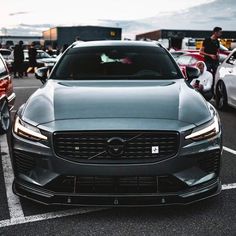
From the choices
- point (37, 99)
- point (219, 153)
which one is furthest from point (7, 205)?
point (219, 153)

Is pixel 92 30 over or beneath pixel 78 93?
beneath

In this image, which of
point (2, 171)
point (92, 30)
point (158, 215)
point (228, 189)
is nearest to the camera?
point (158, 215)

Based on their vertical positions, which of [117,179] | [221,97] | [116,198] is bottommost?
[221,97]

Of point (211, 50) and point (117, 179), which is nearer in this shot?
point (117, 179)

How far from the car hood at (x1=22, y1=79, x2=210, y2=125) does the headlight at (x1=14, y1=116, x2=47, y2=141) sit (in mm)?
56

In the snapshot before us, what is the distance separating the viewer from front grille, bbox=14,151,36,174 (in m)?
3.59

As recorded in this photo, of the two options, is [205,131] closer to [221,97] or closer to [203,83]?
[203,83]

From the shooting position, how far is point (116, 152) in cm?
344

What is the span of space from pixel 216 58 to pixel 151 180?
9.11 metres

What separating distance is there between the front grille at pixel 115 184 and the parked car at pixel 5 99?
146 inches

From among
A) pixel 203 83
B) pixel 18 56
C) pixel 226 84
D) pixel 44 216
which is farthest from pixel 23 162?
pixel 18 56

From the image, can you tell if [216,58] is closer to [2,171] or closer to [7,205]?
[2,171]

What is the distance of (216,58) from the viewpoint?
1200 cm

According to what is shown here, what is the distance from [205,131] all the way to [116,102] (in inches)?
32.0
